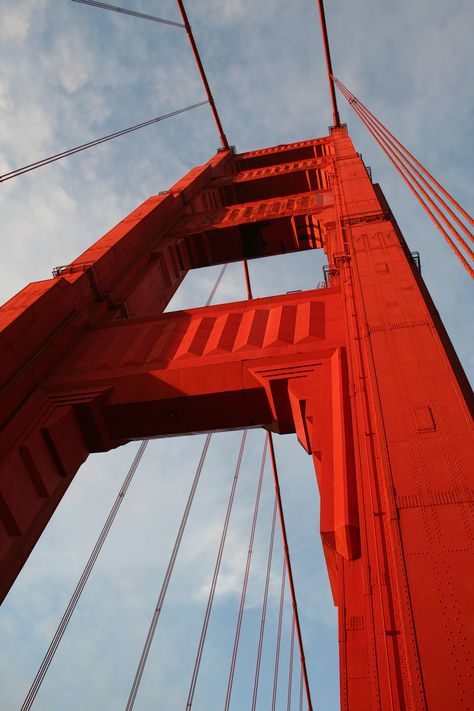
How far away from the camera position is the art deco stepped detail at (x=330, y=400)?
4.40m

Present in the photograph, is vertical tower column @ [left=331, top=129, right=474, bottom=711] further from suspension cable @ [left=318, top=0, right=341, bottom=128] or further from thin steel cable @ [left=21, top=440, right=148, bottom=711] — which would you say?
suspension cable @ [left=318, top=0, right=341, bottom=128]

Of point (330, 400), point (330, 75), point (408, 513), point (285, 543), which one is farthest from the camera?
point (330, 75)

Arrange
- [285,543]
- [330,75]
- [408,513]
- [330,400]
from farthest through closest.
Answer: [330,75] < [285,543] < [330,400] < [408,513]

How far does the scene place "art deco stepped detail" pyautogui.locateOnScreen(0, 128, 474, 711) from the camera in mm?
4402

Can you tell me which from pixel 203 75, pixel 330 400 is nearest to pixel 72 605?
pixel 330 400

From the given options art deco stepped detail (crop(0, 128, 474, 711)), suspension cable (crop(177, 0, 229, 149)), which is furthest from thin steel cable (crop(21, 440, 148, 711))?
suspension cable (crop(177, 0, 229, 149))

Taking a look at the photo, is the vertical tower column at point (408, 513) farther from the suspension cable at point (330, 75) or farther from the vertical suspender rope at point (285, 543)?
the suspension cable at point (330, 75)

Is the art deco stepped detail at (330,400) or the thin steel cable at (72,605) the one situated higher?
the art deco stepped detail at (330,400)

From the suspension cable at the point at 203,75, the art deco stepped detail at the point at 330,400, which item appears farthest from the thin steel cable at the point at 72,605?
the suspension cable at the point at 203,75

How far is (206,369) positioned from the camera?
9070 mm

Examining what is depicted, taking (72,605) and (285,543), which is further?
(285,543)

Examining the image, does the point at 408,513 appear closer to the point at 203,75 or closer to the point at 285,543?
the point at 285,543

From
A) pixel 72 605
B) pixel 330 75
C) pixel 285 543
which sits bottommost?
pixel 285 543

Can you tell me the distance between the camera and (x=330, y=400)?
7723mm
